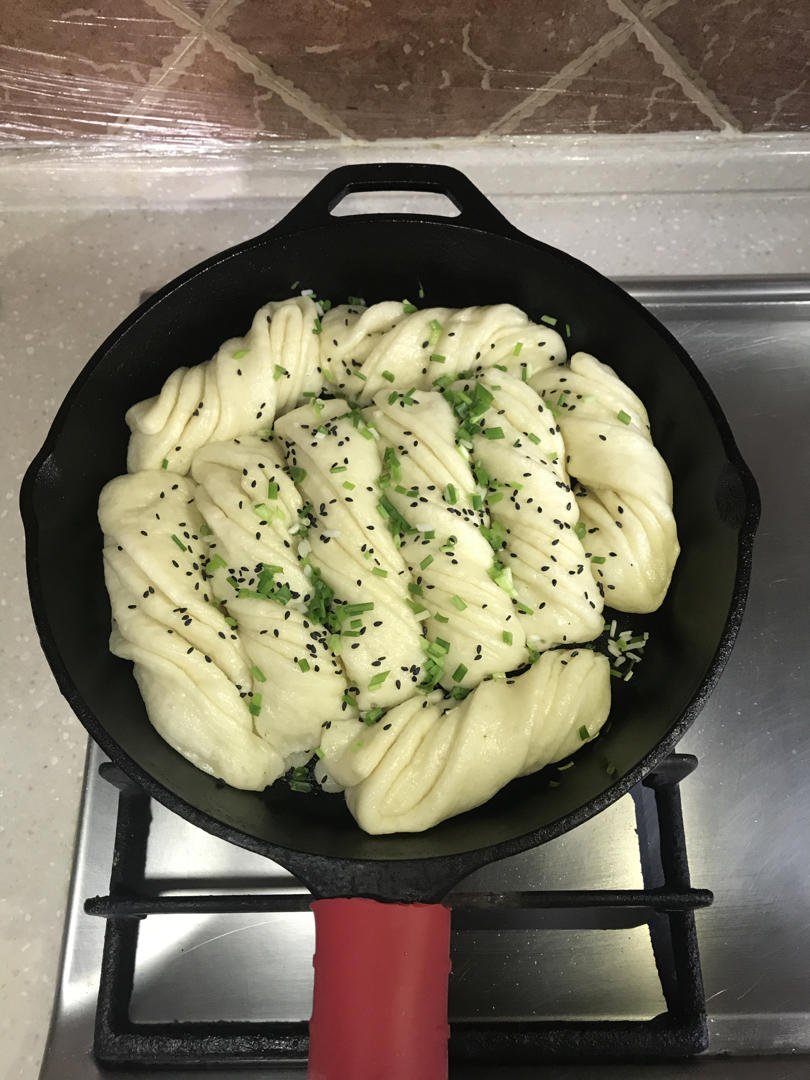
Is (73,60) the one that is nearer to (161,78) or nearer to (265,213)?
(161,78)

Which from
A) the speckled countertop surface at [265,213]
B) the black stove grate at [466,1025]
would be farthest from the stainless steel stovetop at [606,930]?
the speckled countertop surface at [265,213]

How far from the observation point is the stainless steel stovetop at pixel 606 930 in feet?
4.41

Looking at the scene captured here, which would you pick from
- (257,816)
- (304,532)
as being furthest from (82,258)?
(257,816)

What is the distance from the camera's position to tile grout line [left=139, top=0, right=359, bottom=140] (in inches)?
63.4

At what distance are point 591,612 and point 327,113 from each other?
129cm

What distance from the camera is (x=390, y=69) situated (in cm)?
177

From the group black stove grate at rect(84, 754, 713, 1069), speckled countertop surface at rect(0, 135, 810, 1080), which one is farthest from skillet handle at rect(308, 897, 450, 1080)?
speckled countertop surface at rect(0, 135, 810, 1080)

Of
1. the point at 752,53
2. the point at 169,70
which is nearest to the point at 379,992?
the point at 169,70

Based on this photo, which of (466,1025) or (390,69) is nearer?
(466,1025)

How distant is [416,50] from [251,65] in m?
0.34

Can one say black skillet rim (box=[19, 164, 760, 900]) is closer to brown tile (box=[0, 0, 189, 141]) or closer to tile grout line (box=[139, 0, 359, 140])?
tile grout line (box=[139, 0, 359, 140])

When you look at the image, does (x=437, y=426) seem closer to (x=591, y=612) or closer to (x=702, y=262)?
(x=591, y=612)

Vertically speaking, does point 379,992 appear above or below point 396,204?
below

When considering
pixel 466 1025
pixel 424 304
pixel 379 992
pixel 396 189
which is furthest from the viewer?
pixel 424 304
